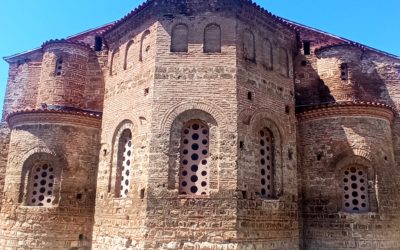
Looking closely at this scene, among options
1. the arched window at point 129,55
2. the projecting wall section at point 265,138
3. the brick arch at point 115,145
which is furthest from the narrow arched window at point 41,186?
the projecting wall section at point 265,138

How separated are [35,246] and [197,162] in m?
5.71

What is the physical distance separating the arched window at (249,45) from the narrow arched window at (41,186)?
701 centimetres

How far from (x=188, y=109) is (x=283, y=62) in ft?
13.2

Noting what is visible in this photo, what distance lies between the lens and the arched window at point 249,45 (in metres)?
10.8

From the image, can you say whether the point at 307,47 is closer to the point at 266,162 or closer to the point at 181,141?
the point at 266,162

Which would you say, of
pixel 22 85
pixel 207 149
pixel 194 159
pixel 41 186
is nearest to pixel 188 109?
pixel 207 149

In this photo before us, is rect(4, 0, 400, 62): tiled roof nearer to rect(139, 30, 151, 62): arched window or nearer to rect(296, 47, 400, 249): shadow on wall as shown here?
rect(139, 30, 151, 62): arched window

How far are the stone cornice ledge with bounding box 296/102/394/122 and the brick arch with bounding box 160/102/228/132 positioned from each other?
3.58m

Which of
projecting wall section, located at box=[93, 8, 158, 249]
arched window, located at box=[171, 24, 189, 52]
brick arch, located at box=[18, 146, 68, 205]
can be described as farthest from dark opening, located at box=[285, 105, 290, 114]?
brick arch, located at box=[18, 146, 68, 205]

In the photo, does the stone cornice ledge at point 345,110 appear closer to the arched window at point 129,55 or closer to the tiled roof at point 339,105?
the tiled roof at point 339,105

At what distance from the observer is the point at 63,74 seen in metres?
13.9

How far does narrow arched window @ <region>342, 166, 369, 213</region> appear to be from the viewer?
11.4 m

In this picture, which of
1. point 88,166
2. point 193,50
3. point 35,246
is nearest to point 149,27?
point 193,50

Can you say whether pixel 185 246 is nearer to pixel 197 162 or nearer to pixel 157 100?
pixel 197 162
